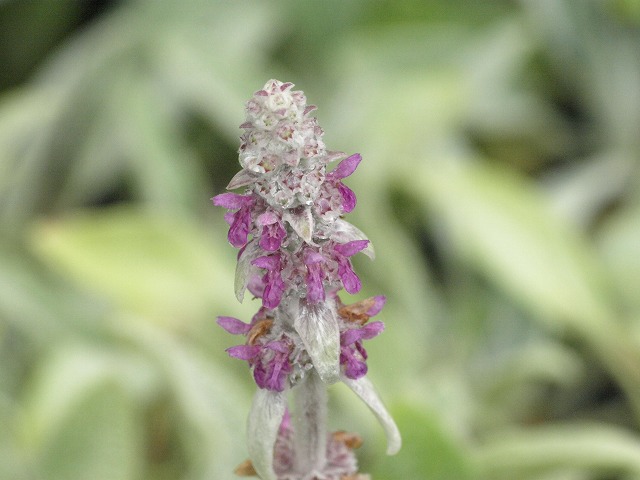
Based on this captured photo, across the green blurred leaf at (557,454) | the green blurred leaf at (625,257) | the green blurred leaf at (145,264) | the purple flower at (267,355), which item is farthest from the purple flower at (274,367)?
the green blurred leaf at (625,257)

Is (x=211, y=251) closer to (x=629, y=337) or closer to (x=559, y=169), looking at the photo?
(x=629, y=337)

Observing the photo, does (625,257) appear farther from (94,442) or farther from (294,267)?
(294,267)

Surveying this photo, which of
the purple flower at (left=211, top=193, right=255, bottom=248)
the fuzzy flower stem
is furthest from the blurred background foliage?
the purple flower at (left=211, top=193, right=255, bottom=248)

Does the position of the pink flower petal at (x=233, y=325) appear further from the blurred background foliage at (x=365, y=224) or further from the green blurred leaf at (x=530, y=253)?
the green blurred leaf at (x=530, y=253)

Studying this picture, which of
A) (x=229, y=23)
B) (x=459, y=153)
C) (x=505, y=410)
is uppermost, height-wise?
(x=229, y=23)

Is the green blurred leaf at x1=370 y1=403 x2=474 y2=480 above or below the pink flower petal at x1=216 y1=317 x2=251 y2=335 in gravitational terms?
above

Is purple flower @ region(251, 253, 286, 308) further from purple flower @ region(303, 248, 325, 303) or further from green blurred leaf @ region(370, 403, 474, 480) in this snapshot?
green blurred leaf @ region(370, 403, 474, 480)

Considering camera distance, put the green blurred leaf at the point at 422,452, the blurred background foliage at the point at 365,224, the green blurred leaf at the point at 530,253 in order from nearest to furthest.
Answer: the green blurred leaf at the point at 422,452 → the blurred background foliage at the point at 365,224 → the green blurred leaf at the point at 530,253

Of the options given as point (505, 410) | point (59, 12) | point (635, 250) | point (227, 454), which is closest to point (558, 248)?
point (635, 250)
